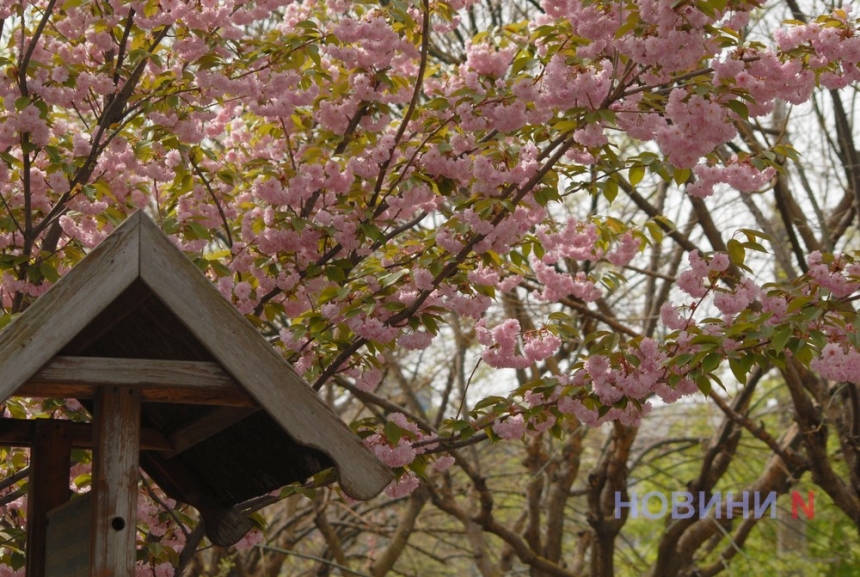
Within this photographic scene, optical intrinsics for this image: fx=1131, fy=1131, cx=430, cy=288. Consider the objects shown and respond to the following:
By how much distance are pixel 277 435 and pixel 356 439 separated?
1.84ft

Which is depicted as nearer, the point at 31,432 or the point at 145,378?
the point at 145,378

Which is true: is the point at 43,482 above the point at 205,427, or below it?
below

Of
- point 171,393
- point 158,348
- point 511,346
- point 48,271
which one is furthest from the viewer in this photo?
point 511,346

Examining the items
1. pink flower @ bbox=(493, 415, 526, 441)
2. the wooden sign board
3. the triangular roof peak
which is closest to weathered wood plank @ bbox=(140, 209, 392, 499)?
the triangular roof peak

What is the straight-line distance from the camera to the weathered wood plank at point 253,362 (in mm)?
2299

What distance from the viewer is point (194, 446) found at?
3.22 meters

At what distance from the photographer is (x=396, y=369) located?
8.30 metres

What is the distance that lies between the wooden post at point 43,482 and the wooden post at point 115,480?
0.50 m

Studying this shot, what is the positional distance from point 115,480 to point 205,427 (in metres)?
0.56

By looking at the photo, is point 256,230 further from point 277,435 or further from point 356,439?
point 356,439

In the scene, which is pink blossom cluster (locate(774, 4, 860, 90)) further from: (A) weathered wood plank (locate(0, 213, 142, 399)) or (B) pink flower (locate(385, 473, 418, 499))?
(A) weathered wood plank (locate(0, 213, 142, 399))

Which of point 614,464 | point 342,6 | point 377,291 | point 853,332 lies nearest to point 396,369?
point 614,464

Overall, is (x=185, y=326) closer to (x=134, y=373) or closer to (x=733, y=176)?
(x=134, y=373)

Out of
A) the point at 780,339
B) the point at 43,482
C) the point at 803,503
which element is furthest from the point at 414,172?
the point at 803,503
